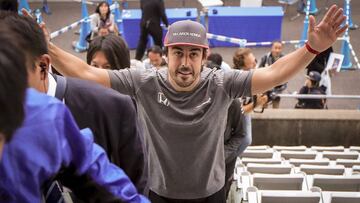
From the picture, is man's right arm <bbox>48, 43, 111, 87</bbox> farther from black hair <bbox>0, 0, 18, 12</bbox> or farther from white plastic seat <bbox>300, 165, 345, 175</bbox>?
white plastic seat <bbox>300, 165, 345, 175</bbox>

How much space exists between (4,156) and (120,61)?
5.11 feet

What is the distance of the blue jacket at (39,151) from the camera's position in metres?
0.92

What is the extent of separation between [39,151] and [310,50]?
1.67 meters

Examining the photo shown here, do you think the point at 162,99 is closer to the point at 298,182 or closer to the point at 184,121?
the point at 184,121

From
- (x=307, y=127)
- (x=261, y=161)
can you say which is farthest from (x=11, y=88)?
(x=307, y=127)

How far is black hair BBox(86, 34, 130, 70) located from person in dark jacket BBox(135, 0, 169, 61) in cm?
618

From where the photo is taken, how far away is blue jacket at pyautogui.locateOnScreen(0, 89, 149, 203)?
923 mm

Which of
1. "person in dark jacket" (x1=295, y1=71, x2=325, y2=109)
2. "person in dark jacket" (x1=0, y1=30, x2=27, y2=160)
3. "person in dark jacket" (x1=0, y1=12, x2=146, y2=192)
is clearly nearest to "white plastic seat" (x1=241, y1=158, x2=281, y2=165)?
"person in dark jacket" (x1=295, y1=71, x2=325, y2=109)

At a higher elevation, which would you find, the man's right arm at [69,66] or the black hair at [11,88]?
the black hair at [11,88]

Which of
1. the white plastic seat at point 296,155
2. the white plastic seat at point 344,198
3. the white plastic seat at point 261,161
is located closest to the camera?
the white plastic seat at point 344,198

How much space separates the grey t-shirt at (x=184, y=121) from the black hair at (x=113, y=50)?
0.27 ft

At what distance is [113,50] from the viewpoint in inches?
93.7

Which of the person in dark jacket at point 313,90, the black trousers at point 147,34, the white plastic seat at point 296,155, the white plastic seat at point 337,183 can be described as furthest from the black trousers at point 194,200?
the black trousers at point 147,34

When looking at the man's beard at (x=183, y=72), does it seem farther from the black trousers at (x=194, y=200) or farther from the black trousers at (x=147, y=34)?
the black trousers at (x=147, y=34)
